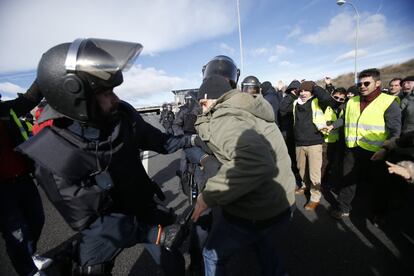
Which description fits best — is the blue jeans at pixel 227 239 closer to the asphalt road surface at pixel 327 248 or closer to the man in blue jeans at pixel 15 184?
the asphalt road surface at pixel 327 248

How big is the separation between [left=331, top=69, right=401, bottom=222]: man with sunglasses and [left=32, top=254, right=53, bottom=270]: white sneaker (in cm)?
362

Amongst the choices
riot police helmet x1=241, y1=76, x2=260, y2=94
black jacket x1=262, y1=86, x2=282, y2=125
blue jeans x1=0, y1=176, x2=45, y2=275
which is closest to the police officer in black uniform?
blue jeans x1=0, y1=176, x2=45, y2=275

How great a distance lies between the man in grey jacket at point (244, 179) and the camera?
1.28 metres

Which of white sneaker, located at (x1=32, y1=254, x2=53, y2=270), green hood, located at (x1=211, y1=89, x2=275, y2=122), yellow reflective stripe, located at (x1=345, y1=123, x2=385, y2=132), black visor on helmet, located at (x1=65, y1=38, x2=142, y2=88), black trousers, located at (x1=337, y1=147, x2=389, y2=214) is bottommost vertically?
white sneaker, located at (x1=32, y1=254, x2=53, y2=270)

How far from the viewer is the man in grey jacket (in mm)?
1275

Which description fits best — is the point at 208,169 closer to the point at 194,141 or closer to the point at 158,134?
the point at 194,141

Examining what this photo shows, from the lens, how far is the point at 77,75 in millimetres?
1188

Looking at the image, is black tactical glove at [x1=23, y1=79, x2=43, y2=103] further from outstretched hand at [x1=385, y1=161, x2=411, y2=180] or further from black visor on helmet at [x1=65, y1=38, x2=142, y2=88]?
outstretched hand at [x1=385, y1=161, x2=411, y2=180]

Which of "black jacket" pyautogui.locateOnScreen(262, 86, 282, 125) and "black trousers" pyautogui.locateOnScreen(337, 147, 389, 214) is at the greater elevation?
"black jacket" pyautogui.locateOnScreen(262, 86, 282, 125)

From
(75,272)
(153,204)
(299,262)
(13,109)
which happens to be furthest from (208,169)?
(13,109)

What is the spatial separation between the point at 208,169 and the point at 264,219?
0.56 meters

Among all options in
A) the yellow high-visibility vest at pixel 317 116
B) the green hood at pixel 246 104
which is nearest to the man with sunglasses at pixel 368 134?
the yellow high-visibility vest at pixel 317 116

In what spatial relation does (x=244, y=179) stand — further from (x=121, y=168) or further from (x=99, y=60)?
(x=99, y=60)

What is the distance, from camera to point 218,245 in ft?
5.29
